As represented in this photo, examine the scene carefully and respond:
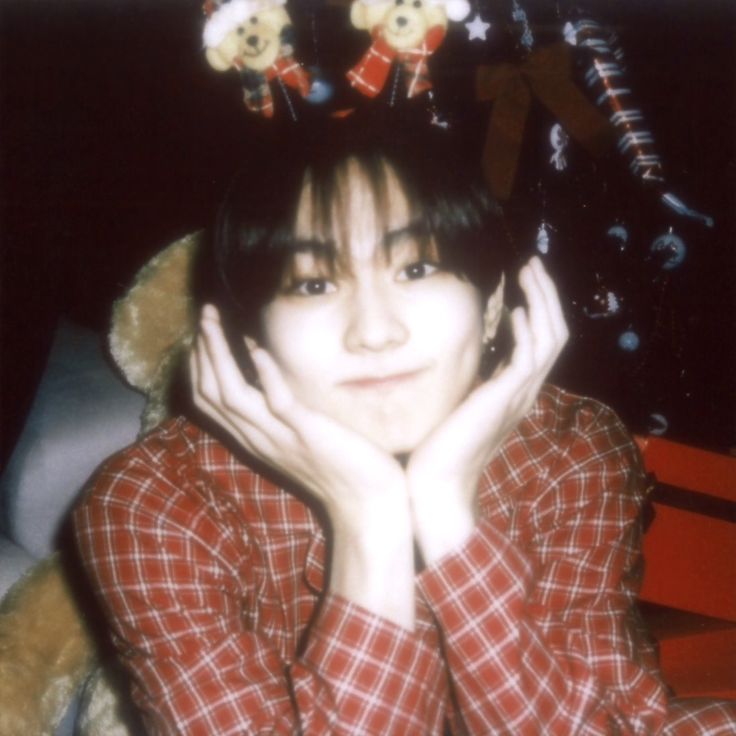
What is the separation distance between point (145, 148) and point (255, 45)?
1043 millimetres

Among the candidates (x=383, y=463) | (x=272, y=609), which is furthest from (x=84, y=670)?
(x=383, y=463)

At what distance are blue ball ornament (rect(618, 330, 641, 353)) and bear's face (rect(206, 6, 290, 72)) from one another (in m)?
1.27

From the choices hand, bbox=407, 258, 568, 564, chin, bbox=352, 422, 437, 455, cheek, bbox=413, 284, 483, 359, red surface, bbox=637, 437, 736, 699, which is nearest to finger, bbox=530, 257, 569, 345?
hand, bbox=407, 258, 568, 564

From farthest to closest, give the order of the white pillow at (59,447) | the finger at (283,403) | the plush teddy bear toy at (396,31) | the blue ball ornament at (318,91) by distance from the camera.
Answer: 1. the white pillow at (59,447)
2. the blue ball ornament at (318,91)
3. the plush teddy bear toy at (396,31)
4. the finger at (283,403)

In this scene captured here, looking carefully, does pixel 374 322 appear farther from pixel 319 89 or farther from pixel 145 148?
pixel 145 148

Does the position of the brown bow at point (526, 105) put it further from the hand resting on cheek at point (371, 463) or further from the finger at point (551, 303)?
the hand resting on cheek at point (371, 463)

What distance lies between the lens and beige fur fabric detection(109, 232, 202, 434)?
1.48 meters

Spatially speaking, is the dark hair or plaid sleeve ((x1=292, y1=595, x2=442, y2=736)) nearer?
plaid sleeve ((x1=292, y1=595, x2=442, y2=736))

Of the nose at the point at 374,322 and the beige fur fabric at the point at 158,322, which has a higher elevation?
the nose at the point at 374,322

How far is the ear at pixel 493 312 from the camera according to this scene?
1239 millimetres

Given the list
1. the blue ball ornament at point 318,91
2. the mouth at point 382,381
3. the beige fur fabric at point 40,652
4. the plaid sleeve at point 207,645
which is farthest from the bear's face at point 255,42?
the beige fur fabric at point 40,652

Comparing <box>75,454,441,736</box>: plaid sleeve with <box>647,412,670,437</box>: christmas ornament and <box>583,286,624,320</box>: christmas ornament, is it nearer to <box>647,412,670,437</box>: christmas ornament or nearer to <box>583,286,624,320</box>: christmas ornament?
<box>583,286,624,320</box>: christmas ornament

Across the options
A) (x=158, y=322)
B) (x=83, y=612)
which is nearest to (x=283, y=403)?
(x=158, y=322)

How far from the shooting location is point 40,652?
A: 55.5 inches
